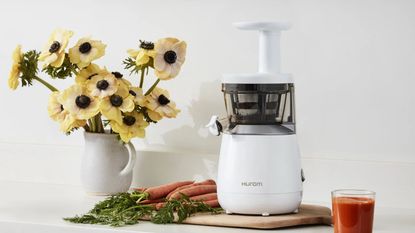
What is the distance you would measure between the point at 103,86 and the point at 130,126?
12cm

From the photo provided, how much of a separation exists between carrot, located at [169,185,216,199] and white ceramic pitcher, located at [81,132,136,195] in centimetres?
27

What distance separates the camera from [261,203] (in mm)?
1957

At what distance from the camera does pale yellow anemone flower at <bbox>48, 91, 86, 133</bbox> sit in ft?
7.50

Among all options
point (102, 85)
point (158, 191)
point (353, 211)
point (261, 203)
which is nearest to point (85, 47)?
point (102, 85)


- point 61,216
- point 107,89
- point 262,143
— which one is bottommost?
point 61,216

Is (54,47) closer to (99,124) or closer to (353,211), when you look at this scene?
(99,124)

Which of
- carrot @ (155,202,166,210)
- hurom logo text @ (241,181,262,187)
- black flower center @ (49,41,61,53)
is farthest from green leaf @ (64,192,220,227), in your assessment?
black flower center @ (49,41,61,53)

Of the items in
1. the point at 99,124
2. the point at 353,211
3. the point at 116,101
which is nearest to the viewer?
the point at 353,211

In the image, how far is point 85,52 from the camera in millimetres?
2301

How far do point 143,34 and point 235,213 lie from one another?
2.28 feet

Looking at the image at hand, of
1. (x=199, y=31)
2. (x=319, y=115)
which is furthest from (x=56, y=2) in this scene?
(x=319, y=115)

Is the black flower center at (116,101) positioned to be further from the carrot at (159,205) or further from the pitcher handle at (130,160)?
the carrot at (159,205)

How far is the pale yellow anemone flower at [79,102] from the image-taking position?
2.25 meters

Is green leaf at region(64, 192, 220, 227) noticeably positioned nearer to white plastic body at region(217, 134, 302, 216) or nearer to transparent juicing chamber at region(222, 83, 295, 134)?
white plastic body at region(217, 134, 302, 216)
